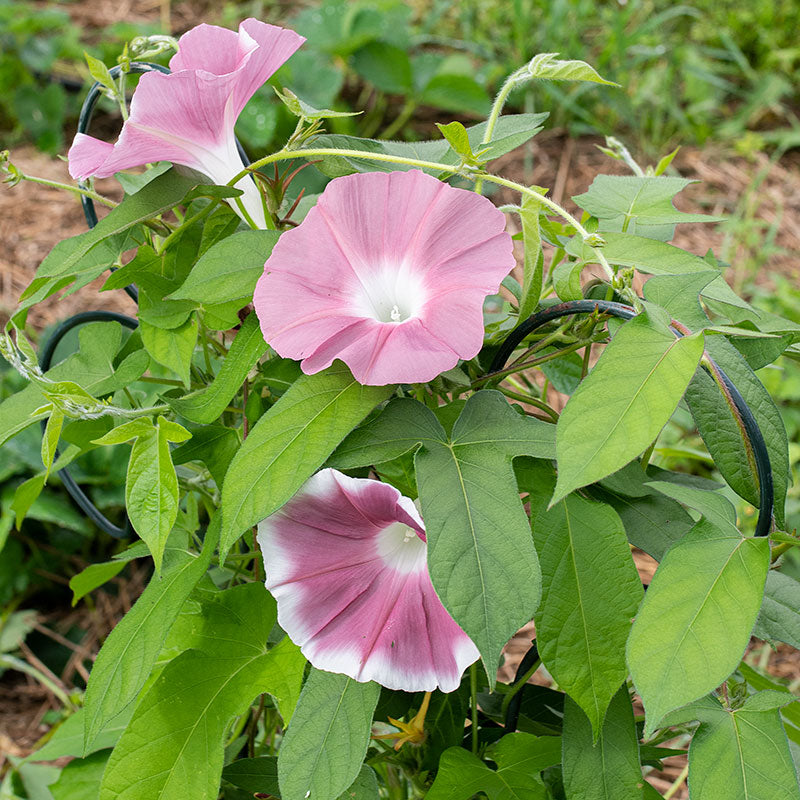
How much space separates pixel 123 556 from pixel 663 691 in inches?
18.2

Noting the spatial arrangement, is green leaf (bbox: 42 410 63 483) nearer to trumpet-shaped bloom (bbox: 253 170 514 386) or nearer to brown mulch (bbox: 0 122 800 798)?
trumpet-shaped bloom (bbox: 253 170 514 386)

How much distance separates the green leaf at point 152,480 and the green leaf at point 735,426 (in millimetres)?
359

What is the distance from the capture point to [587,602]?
61 cm

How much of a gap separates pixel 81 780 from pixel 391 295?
0.65 m

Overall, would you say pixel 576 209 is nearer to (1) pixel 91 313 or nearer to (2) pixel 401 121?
(2) pixel 401 121

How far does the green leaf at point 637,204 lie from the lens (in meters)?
0.76

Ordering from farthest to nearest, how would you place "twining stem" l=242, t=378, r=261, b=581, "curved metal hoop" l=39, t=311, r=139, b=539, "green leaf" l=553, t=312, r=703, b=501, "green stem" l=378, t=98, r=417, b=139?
"green stem" l=378, t=98, r=417, b=139 < "curved metal hoop" l=39, t=311, r=139, b=539 < "twining stem" l=242, t=378, r=261, b=581 < "green leaf" l=553, t=312, r=703, b=501

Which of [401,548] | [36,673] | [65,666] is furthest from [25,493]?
[65,666]

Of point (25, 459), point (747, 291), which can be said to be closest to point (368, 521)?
point (25, 459)

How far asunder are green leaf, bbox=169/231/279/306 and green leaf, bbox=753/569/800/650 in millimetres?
449

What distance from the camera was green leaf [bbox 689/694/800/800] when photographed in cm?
58

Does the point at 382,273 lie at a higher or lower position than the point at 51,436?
higher

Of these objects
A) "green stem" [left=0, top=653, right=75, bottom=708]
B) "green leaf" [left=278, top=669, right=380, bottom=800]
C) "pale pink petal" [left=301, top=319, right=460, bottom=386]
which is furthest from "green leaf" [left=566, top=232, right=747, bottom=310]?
"green stem" [left=0, top=653, right=75, bottom=708]

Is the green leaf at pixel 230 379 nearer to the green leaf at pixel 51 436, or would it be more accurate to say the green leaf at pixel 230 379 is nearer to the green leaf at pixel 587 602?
the green leaf at pixel 51 436
